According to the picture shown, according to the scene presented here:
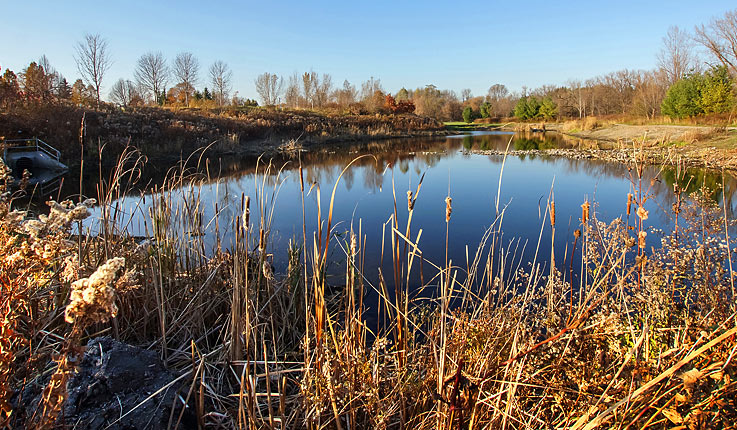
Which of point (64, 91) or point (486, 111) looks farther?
point (486, 111)

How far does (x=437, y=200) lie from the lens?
26.6ft

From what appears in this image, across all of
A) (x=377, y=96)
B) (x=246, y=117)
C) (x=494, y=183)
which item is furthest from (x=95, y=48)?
(x=494, y=183)

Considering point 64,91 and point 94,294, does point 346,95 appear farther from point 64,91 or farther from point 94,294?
point 94,294

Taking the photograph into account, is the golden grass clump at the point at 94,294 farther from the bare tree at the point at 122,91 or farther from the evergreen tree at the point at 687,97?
the bare tree at the point at 122,91

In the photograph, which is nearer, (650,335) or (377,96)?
(650,335)

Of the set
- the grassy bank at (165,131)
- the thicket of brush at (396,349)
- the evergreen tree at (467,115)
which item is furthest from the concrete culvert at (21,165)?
the evergreen tree at (467,115)

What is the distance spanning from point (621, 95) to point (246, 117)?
3535cm

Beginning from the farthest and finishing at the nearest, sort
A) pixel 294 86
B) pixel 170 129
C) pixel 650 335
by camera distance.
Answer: pixel 294 86 → pixel 170 129 → pixel 650 335

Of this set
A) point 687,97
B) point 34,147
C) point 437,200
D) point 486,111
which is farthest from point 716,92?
point 486,111

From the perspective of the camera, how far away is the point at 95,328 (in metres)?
2.20

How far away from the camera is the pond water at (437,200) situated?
15.5ft

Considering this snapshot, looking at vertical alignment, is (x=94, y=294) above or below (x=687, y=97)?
below

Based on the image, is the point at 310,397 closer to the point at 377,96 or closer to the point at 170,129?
the point at 170,129

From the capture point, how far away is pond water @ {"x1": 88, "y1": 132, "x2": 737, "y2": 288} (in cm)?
473
